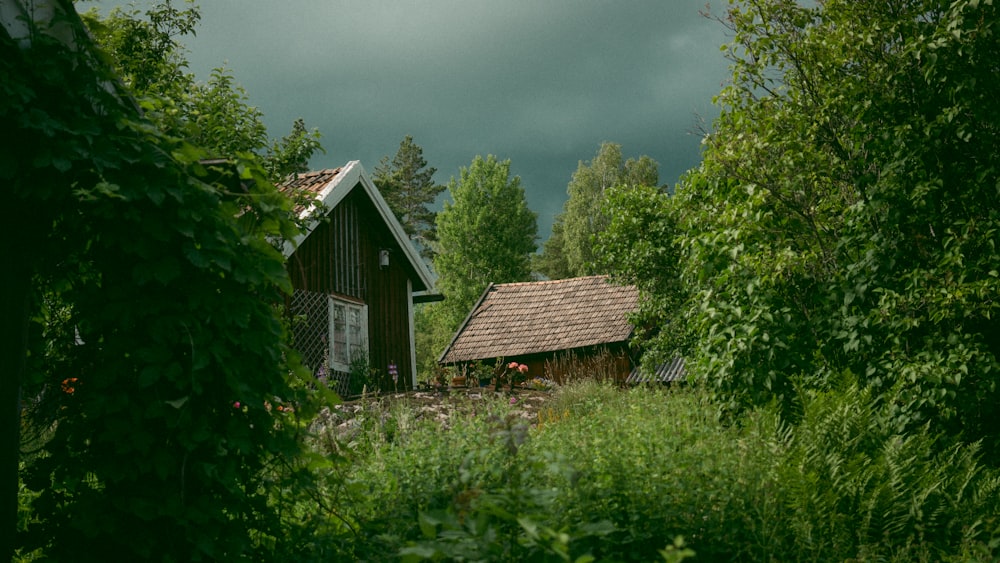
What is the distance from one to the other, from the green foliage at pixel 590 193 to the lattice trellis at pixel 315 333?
25.1 meters

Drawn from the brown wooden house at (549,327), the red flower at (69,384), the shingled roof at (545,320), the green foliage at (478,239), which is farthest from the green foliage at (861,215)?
the green foliage at (478,239)

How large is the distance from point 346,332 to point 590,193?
27244 mm

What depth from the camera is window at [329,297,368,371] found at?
14508 mm

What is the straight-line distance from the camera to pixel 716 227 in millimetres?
7551

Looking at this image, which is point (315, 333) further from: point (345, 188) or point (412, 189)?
point (412, 189)

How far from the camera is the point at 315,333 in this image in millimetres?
13930

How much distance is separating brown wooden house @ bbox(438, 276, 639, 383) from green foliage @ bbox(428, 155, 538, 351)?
10.7 m

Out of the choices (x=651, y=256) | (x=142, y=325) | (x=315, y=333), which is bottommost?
(x=142, y=325)

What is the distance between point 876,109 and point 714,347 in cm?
230

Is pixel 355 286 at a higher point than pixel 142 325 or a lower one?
higher

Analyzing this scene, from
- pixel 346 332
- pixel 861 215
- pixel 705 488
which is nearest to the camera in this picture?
pixel 705 488

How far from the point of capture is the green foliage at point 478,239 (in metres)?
38.3

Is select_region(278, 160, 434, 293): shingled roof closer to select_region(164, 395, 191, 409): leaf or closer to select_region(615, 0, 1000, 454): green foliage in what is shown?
select_region(615, 0, 1000, 454): green foliage

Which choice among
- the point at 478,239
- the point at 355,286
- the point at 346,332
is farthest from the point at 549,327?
the point at 478,239
